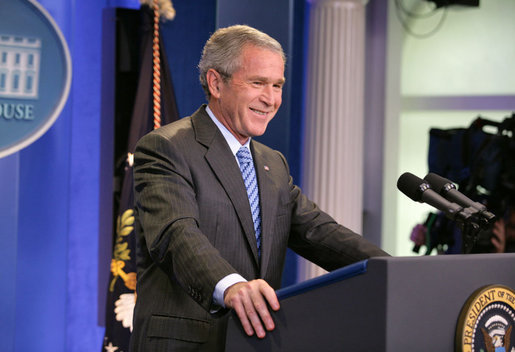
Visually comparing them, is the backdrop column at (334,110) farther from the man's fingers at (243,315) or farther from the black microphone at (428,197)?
the man's fingers at (243,315)

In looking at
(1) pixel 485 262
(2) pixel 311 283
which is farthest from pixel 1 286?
(1) pixel 485 262

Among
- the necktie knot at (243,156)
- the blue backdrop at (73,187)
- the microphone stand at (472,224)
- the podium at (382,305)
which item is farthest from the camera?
the blue backdrop at (73,187)

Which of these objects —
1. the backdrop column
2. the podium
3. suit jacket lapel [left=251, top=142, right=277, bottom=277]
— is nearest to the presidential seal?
the podium

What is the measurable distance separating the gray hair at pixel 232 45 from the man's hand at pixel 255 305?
754 mm

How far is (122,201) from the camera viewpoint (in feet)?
9.66

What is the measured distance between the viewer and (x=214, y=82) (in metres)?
1.90

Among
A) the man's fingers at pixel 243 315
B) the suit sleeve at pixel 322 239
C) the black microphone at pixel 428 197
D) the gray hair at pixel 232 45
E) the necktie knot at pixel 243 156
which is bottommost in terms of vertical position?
the man's fingers at pixel 243 315

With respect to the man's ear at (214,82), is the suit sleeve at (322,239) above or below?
below

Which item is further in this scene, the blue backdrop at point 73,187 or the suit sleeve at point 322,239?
the blue backdrop at point 73,187

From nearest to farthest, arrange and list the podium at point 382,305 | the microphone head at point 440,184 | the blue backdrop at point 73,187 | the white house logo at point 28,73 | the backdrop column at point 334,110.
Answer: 1. the podium at point 382,305
2. the microphone head at point 440,184
3. the white house logo at point 28,73
4. the blue backdrop at point 73,187
5. the backdrop column at point 334,110

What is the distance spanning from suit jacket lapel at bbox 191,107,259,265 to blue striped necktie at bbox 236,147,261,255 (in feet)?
0.14

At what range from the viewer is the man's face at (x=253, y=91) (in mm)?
1819

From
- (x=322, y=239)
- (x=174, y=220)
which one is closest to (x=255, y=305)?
(x=174, y=220)

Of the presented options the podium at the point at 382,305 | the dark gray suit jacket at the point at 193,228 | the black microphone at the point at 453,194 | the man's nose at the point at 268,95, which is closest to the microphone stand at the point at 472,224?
the black microphone at the point at 453,194
